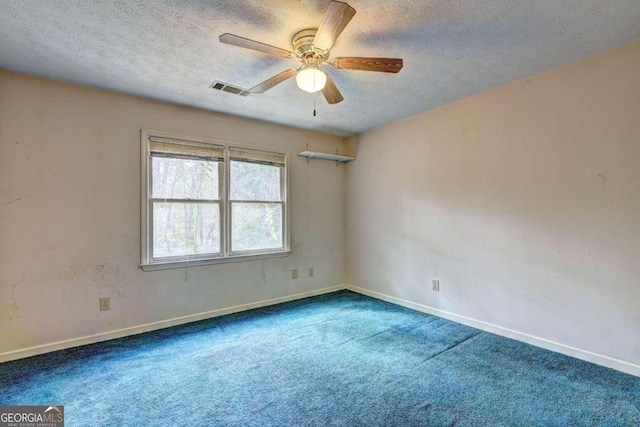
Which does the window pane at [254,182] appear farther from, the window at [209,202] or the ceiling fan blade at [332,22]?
the ceiling fan blade at [332,22]

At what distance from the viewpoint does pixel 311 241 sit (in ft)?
14.8

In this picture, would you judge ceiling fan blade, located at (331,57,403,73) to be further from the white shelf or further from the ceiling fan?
the white shelf

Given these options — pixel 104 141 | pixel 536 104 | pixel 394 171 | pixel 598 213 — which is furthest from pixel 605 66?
pixel 104 141

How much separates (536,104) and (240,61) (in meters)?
2.66

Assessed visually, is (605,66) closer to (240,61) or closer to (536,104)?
(536,104)

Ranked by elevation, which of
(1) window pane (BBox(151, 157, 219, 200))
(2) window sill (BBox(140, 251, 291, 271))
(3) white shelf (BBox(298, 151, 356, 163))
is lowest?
(2) window sill (BBox(140, 251, 291, 271))

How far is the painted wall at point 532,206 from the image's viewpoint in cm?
231

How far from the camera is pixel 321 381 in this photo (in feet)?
7.21

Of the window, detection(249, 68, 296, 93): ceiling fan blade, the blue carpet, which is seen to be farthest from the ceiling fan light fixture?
the blue carpet

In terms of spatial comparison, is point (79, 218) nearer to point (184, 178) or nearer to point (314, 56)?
point (184, 178)

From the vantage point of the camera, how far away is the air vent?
2.86 meters
